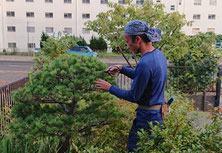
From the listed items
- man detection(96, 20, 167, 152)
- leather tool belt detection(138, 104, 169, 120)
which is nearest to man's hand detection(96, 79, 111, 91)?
man detection(96, 20, 167, 152)

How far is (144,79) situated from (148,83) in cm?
14

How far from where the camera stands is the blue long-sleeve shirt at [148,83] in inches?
88.7

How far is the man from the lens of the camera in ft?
7.45

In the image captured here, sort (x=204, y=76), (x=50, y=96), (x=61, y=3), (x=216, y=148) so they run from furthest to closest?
(x=61, y=3) < (x=204, y=76) < (x=50, y=96) < (x=216, y=148)

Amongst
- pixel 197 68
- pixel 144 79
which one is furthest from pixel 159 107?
pixel 197 68

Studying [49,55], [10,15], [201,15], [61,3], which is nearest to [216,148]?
[49,55]

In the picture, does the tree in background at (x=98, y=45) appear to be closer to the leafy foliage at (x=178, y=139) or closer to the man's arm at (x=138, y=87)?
the man's arm at (x=138, y=87)

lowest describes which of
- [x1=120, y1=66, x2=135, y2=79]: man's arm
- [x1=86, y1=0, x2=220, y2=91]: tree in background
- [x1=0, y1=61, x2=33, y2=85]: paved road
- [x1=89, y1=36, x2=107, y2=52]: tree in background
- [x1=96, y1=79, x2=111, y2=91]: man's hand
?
[x1=0, y1=61, x2=33, y2=85]: paved road

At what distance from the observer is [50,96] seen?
8.90 ft

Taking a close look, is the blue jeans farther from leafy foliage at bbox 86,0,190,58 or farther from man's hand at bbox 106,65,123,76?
leafy foliage at bbox 86,0,190,58

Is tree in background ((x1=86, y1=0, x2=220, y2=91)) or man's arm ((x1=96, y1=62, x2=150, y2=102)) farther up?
tree in background ((x1=86, y1=0, x2=220, y2=91))

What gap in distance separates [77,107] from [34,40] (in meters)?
34.1

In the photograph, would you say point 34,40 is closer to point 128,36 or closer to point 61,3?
point 61,3

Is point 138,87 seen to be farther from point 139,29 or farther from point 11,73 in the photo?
point 11,73
